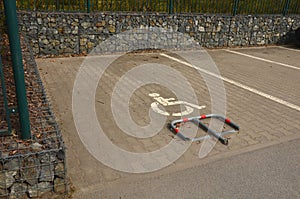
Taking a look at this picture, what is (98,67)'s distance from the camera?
7676mm

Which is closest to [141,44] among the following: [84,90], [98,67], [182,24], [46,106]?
[182,24]

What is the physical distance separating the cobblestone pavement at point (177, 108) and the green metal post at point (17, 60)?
83cm

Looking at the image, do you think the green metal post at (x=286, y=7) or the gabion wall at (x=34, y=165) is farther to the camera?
the green metal post at (x=286, y=7)

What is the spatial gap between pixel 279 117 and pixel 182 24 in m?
6.47

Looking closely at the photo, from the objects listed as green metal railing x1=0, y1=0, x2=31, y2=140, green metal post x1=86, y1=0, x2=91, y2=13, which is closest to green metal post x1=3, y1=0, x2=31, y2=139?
green metal railing x1=0, y1=0, x2=31, y2=140

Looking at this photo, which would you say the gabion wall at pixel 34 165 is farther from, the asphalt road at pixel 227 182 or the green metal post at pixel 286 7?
the green metal post at pixel 286 7

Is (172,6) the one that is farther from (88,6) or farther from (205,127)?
(205,127)

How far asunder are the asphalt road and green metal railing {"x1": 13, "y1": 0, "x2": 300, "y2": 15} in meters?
7.19

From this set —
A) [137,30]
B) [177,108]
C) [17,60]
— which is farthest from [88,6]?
[17,60]

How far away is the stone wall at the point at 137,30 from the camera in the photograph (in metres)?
8.38

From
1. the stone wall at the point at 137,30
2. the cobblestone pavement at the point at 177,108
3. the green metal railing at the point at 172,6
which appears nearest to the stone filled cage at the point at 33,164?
the cobblestone pavement at the point at 177,108

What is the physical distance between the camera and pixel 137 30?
9.62 metres

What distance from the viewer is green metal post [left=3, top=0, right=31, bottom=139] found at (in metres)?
2.41

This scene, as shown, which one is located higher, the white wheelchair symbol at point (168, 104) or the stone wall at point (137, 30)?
the stone wall at point (137, 30)
